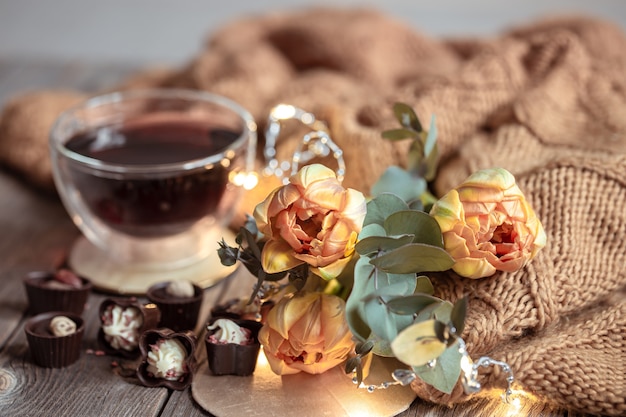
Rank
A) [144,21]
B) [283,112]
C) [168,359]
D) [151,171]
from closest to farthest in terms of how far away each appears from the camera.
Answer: [168,359], [151,171], [283,112], [144,21]

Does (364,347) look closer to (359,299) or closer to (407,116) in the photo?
(359,299)

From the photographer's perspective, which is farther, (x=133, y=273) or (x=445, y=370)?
(x=133, y=273)

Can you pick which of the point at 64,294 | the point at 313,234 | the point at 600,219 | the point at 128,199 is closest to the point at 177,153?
the point at 128,199

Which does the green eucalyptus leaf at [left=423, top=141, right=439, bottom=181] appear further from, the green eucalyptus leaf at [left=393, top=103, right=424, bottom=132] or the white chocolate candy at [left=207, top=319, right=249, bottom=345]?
the white chocolate candy at [left=207, top=319, right=249, bottom=345]

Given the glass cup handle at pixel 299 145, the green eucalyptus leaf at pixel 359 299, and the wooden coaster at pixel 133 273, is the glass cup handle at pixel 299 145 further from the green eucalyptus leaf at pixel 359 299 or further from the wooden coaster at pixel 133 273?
the green eucalyptus leaf at pixel 359 299

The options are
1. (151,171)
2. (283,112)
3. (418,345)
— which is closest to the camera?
(418,345)

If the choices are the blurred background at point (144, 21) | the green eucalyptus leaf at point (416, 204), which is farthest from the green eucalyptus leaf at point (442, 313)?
the blurred background at point (144, 21)

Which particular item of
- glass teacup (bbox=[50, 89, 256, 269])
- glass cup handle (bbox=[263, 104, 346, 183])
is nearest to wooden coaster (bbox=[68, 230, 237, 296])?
glass teacup (bbox=[50, 89, 256, 269])

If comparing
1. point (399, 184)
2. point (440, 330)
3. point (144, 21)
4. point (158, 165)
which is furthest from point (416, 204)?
point (144, 21)
